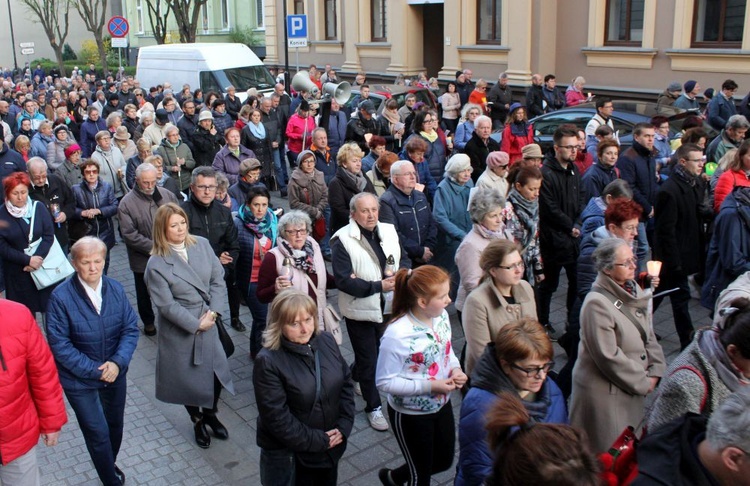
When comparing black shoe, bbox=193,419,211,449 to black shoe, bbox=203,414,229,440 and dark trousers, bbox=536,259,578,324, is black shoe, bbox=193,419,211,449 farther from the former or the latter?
dark trousers, bbox=536,259,578,324

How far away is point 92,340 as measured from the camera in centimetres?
508

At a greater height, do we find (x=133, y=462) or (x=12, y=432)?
(x=12, y=432)

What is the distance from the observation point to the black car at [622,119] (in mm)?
11773

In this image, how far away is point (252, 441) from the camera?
19.7 feet

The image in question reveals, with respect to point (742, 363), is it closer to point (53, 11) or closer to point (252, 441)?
point (252, 441)

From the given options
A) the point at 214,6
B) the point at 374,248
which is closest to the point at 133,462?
the point at 374,248

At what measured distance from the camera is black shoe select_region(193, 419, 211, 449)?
592 cm

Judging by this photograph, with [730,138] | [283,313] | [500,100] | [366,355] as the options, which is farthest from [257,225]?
[500,100]

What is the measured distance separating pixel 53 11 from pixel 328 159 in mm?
47152

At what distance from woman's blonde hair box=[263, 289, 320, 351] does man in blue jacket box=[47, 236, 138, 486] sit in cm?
137

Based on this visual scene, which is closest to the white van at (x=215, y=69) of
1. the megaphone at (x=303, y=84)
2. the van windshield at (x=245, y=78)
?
the van windshield at (x=245, y=78)

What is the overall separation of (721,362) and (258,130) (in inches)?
412

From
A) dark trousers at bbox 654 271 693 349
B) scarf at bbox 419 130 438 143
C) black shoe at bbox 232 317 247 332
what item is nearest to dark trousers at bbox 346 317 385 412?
black shoe at bbox 232 317 247 332

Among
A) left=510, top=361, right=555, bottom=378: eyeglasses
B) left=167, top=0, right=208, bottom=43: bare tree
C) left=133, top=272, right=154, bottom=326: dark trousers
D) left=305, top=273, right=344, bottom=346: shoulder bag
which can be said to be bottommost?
left=133, top=272, right=154, bottom=326: dark trousers
